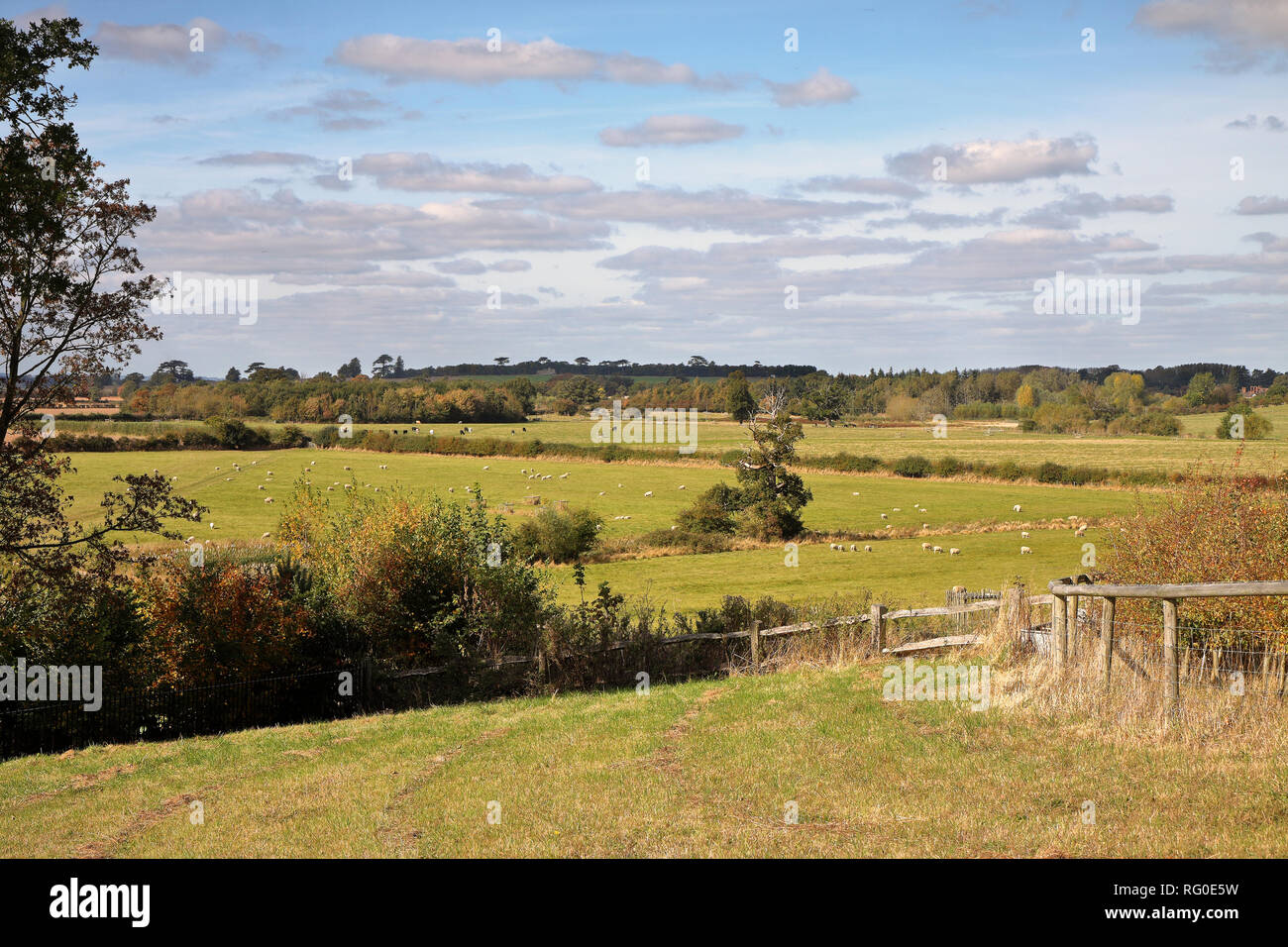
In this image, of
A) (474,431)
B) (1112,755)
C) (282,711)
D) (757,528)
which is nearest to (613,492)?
(757,528)

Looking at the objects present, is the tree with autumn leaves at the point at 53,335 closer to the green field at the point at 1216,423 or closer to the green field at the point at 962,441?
the green field at the point at 962,441

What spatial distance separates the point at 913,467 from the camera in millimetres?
86062

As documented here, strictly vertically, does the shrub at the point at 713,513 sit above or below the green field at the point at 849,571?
above

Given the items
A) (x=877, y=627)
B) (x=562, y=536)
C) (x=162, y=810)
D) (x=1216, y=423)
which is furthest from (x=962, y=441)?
(x=162, y=810)

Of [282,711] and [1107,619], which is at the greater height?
[1107,619]

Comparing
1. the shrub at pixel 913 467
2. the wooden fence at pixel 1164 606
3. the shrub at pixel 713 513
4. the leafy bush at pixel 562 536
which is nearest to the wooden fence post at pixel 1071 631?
the wooden fence at pixel 1164 606

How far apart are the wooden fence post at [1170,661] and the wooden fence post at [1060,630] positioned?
1914mm

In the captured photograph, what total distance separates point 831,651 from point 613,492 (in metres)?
61.9

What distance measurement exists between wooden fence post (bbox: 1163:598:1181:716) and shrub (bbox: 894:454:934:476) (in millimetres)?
77761

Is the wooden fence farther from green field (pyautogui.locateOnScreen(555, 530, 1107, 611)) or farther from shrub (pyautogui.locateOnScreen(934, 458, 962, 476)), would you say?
shrub (pyautogui.locateOnScreen(934, 458, 962, 476))

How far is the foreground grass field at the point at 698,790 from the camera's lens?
7996 mm
